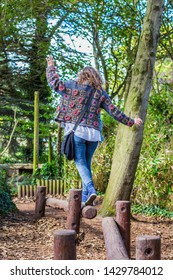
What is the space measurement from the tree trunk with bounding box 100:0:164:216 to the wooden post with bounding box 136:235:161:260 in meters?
4.61

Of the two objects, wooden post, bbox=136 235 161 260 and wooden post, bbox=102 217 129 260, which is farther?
wooden post, bbox=102 217 129 260

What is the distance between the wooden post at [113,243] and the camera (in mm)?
3896

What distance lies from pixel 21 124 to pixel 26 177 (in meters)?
4.37

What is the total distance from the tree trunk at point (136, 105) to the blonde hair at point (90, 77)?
7.05ft

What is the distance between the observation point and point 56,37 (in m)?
15.5

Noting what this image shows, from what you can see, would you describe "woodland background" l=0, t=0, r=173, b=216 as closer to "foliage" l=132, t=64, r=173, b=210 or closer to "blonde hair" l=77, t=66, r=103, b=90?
"foliage" l=132, t=64, r=173, b=210

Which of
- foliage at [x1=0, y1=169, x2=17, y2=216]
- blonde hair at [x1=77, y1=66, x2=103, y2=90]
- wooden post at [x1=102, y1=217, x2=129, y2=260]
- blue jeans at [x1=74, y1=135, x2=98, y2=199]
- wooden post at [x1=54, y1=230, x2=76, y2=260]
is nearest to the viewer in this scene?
wooden post at [x1=54, y1=230, x2=76, y2=260]

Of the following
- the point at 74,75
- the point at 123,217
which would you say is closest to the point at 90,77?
the point at 123,217

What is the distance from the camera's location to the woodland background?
982 centimetres

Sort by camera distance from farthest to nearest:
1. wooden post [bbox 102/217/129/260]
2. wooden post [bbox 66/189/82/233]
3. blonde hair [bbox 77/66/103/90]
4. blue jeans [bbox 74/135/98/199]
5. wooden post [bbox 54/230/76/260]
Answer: wooden post [bbox 66/189/82/233], blonde hair [bbox 77/66/103/90], blue jeans [bbox 74/135/98/199], wooden post [bbox 102/217/129/260], wooden post [bbox 54/230/76/260]

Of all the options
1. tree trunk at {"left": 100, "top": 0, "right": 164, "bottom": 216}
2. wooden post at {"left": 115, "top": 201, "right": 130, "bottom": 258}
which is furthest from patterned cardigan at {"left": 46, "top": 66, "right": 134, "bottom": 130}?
tree trunk at {"left": 100, "top": 0, "right": 164, "bottom": 216}

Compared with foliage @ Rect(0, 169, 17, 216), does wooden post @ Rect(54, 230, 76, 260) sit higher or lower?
higher
